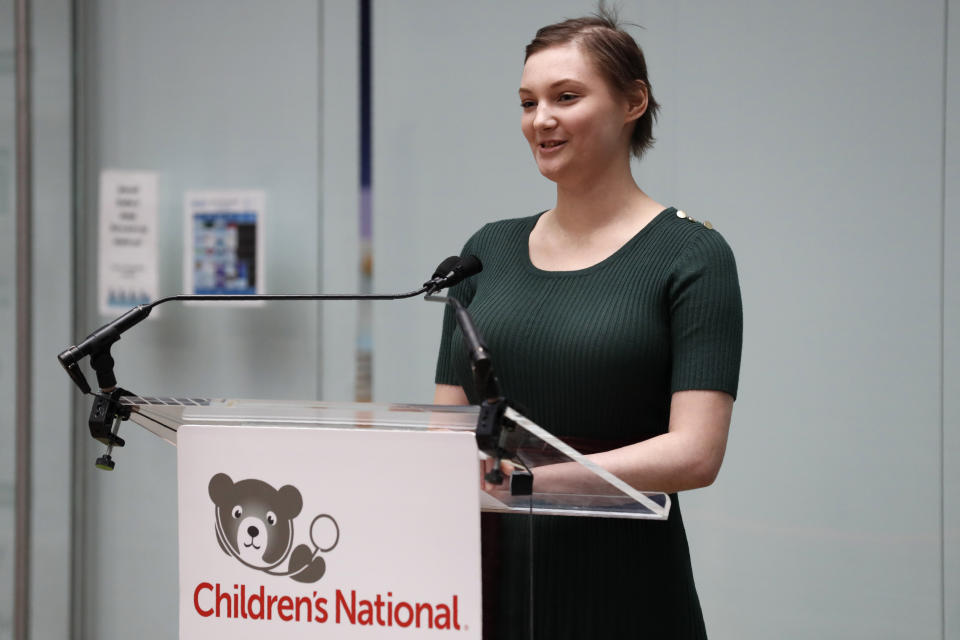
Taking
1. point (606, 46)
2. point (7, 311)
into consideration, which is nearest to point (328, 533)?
point (606, 46)

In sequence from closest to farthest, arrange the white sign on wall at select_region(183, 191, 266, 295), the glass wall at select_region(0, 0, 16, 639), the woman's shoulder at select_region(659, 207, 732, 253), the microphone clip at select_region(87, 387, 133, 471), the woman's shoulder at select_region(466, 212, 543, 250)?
the microphone clip at select_region(87, 387, 133, 471) → the woman's shoulder at select_region(659, 207, 732, 253) → the woman's shoulder at select_region(466, 212, 543, 250) → the white sign on wall at select_region(183, 191, 266, 295) → the glass wall at select_region(0, 0, 16, 639)

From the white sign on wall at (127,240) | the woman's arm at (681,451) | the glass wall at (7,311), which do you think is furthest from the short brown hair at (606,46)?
the glass wall at (7,311)

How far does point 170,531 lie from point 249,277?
849 millimetres

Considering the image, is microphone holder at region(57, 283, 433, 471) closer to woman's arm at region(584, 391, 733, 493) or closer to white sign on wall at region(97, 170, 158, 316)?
woman's arm at region(584, 391, 733, 493)

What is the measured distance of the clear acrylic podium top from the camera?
866 millimetres

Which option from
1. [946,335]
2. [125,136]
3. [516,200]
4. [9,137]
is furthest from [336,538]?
[9,137]

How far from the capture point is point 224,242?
2.69m

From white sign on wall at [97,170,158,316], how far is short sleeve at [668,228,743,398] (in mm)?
1961

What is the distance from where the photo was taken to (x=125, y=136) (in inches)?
109

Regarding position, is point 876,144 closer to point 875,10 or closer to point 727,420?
point 875,10

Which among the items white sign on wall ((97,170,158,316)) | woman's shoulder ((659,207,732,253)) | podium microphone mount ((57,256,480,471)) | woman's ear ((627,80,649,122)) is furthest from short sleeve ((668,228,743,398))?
white sign on wall ((97,170,158,316))

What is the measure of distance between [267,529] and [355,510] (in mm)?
94

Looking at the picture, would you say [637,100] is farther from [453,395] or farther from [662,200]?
[662,200]

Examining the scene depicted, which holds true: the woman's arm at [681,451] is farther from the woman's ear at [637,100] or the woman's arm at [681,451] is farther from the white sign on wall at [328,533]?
the woman's ear at [637,100]
